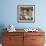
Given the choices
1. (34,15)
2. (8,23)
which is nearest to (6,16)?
(8,23)

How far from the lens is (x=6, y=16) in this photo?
4.41m

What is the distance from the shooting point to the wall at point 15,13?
4383 mm

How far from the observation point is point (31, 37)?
12.7 feet

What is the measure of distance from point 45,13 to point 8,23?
1.32 metres

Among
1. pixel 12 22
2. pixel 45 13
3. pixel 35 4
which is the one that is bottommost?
pixel 12 22

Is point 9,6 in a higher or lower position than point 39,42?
higher

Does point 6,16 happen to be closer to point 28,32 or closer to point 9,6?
point 9,6

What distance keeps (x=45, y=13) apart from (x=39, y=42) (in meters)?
1.10

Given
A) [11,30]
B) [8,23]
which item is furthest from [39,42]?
[8,23]

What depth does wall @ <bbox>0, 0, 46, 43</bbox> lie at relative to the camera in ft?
14.4

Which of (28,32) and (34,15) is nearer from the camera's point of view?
(28,32)

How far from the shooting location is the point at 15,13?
4402 millimetres

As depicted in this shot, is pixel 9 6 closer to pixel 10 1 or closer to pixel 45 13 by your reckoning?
pixel 10 1

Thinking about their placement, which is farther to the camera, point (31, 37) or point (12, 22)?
point (12, 22)
